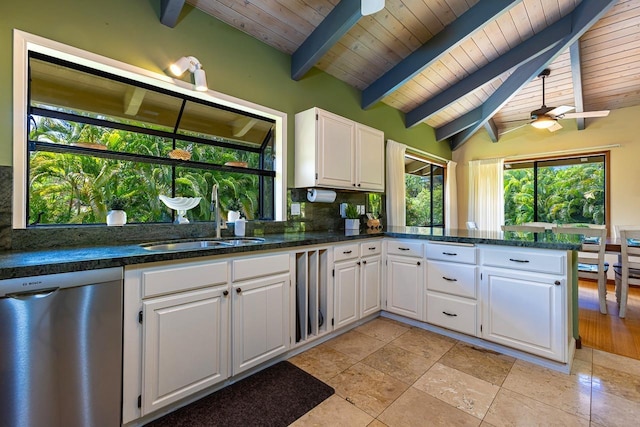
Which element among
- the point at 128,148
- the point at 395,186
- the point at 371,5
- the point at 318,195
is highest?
the point at 371,5

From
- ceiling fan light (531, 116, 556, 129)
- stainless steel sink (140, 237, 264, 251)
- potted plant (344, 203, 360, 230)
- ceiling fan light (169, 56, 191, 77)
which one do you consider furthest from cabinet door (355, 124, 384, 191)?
ceiling fan light (531, 116, 556, 129)

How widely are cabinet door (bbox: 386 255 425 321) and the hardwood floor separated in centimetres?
135

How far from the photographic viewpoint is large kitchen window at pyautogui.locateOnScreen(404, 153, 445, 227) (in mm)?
4938

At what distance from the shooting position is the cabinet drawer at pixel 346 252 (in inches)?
97.9

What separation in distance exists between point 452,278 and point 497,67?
258 cm

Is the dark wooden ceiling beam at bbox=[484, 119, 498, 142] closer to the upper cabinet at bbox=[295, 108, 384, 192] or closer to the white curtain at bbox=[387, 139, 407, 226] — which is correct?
the white curtain at bbox=[387, 139, 407, 226]

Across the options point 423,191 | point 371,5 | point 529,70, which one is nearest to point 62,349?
point 371,5

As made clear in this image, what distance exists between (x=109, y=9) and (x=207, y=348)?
87.7 inches

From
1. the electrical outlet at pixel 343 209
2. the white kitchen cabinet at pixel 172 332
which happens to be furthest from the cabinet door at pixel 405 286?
the white kitchen cabinet at pixel 172 332

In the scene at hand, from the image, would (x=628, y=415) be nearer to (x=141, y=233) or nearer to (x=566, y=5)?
(x=141, y=233)

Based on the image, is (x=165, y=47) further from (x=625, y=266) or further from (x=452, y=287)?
(x=625, y=266)

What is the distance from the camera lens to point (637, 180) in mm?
4301

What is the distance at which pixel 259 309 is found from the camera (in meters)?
1.95

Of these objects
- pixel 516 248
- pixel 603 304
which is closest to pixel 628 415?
pixel 516 248
